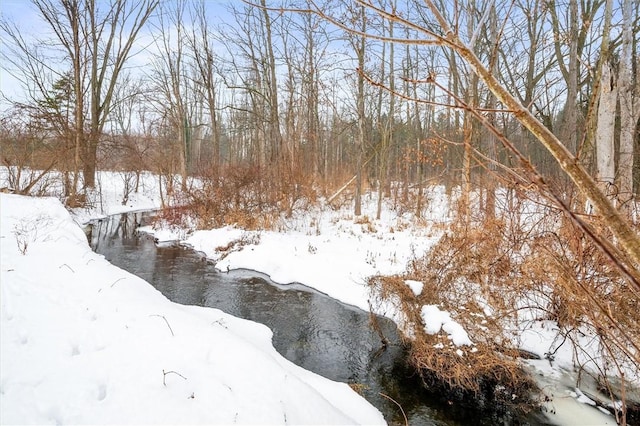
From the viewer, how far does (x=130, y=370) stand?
112 inches

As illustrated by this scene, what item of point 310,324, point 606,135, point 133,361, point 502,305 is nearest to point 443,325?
point 502,305

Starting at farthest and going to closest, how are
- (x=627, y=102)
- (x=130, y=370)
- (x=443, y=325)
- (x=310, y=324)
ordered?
(x=310, y=324) → (x=627, y=102) → (x=443, y=325) → (x=130, y=370)

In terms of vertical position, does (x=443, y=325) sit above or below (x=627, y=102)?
below

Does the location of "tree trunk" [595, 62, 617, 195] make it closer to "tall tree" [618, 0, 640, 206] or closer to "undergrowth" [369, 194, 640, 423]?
"tall tree" [618, 0, 640, 206]

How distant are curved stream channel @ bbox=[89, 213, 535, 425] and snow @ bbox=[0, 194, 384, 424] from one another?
61 centimetres

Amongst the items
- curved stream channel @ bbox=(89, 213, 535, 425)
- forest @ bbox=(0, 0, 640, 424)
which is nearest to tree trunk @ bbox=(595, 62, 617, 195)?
forest @ bbox=(0, 0, 640, 424)

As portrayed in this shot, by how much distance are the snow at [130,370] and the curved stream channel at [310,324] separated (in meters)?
0.61

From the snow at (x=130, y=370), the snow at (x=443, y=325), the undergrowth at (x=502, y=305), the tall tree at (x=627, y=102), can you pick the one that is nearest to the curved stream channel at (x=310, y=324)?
the undergrowth at (x=502, y=305)

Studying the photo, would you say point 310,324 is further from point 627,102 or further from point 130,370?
point 627,102

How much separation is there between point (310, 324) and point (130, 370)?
3511 millimetres

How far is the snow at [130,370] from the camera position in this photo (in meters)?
2.49

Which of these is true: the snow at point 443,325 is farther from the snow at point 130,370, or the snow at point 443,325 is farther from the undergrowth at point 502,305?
the snow at point 130,370

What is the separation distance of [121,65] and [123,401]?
21272mm

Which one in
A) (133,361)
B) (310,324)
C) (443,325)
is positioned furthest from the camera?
(310,324)
